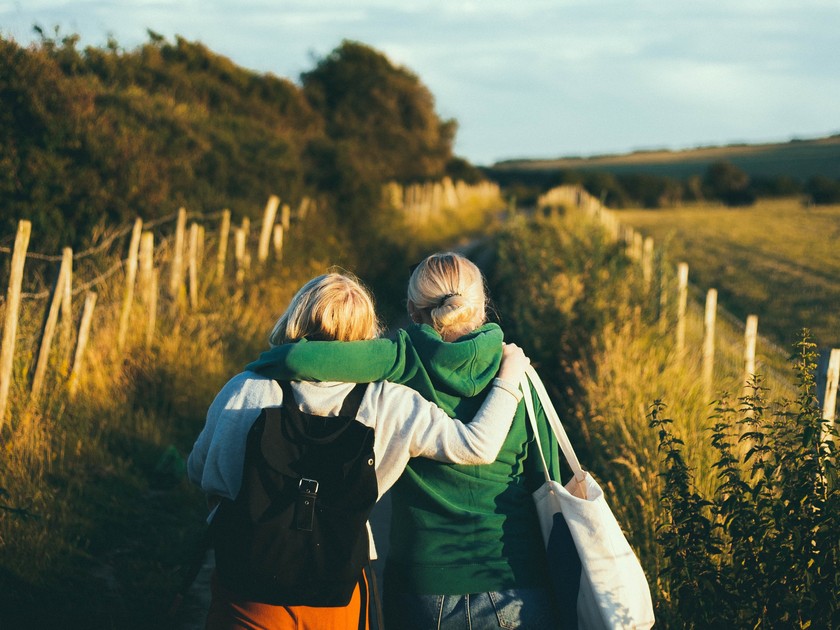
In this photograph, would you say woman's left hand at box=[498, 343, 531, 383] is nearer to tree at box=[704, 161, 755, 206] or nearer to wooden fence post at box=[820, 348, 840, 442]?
wooden fence post at box=[820, 348, 840, 442]

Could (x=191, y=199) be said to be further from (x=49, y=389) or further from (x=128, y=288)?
(x=49, y=389)

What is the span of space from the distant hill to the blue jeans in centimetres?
7332

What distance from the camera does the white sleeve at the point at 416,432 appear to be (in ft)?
8.95

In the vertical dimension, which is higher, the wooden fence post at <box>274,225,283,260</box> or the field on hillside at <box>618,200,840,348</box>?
the wooden fence post at <box>274,225,283,260</box>

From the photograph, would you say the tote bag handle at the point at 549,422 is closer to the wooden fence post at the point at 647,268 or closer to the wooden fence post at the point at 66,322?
the wooden fence post at the point at 66,322

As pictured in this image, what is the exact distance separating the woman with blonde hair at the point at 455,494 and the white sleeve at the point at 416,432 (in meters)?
0.07

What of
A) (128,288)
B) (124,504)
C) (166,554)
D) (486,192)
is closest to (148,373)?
(128,288)

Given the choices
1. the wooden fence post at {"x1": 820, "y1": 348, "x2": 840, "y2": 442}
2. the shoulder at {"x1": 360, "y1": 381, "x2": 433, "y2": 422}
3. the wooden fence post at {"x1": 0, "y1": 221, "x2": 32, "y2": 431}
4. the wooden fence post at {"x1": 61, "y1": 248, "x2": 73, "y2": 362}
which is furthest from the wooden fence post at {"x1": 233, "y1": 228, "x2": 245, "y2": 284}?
the shoulder at {"x1": 360, "y1": 381, "x2": 433, "y2": 422}

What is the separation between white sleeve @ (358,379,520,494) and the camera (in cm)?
273

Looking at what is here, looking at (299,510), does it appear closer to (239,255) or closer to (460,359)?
(460,359)

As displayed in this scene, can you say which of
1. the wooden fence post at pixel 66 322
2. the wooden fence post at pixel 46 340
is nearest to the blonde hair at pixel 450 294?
the wooden fence post at pixel 46 340

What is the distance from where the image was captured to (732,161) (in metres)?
87.5

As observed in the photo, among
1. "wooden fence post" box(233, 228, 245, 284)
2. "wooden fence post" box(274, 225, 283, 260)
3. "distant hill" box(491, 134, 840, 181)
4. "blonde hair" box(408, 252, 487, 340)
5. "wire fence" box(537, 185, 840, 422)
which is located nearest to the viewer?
"blonde hair" box(408, 252, 487, 340)

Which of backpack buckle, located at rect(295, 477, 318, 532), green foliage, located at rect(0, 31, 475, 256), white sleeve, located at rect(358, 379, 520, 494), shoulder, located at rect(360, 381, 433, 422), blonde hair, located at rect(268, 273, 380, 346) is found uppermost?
green foliage, located at rect(0, 31, 475, 256)
